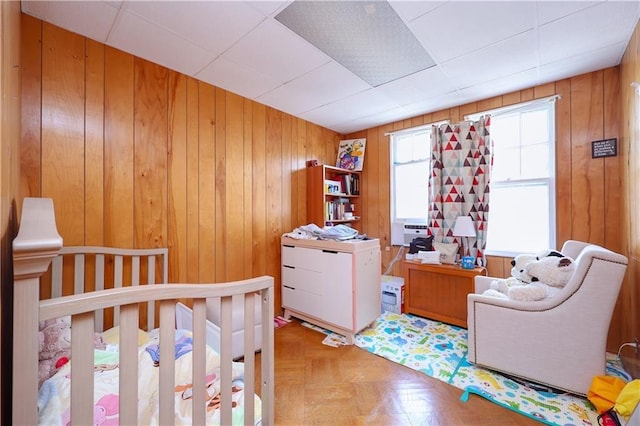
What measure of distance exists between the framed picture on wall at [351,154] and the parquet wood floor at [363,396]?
2291 mm

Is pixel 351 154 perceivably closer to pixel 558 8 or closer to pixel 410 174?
pixel 410 174

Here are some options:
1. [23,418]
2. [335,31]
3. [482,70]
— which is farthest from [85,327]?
[482,70]

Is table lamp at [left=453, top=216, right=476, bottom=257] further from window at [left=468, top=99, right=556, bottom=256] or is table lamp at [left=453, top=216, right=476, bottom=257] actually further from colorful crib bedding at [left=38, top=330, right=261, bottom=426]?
colorful crib bedding at [left=38, top=330, right=261, bottom=426]

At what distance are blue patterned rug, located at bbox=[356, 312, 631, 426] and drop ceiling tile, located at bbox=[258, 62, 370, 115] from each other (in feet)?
7.61

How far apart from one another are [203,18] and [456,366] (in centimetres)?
290

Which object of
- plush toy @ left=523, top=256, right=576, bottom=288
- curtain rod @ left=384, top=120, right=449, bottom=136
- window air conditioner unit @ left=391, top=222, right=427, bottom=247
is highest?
curtain rod @ left=384, top=120, right=449, bottom=136

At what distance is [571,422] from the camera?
1.44 metres

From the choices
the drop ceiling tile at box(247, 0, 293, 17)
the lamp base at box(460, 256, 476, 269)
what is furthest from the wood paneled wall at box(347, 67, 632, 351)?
the drop ceiling tile at box(247, 0, 293, 17)

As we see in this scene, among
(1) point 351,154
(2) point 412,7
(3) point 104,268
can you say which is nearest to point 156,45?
(3) point 104,268

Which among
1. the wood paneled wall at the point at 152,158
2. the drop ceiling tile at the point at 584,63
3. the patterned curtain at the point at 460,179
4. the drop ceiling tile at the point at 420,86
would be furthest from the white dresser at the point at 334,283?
the drop ceiling tile at the point at 584,63

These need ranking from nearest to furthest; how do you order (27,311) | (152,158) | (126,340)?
(27,311)
(126,340)
(152,158)

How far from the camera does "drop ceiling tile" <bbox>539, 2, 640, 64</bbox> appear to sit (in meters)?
1.53

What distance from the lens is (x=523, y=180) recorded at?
101 inches

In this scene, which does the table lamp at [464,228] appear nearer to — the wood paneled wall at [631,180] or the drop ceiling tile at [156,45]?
the wood paneled wall at [631,180]
